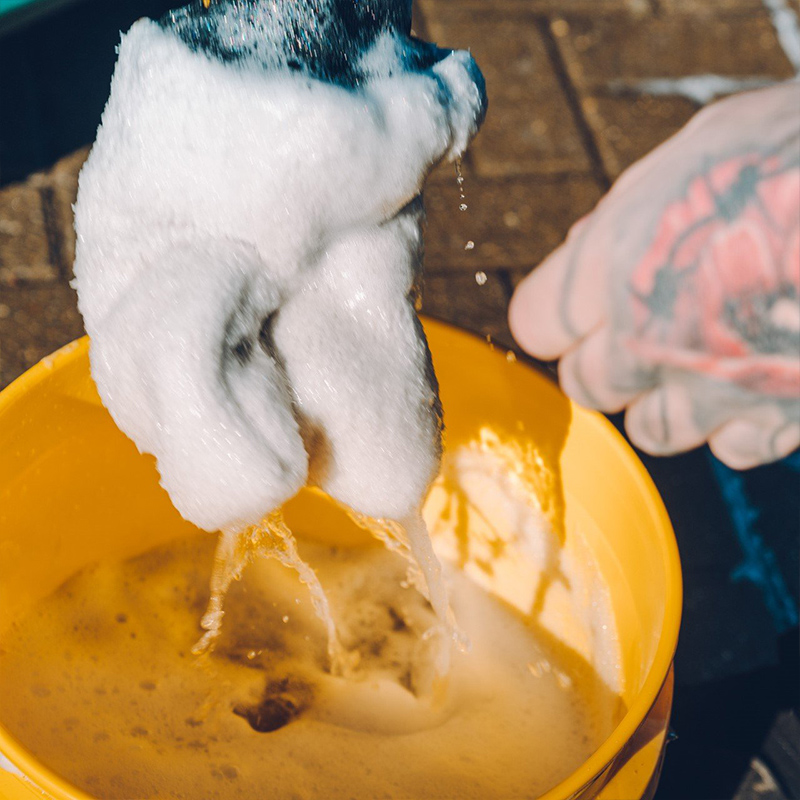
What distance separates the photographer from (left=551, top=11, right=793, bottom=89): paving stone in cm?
179

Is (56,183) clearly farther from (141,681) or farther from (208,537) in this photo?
(141,681)

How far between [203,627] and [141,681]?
0.09 metres

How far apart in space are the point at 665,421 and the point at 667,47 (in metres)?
1.10

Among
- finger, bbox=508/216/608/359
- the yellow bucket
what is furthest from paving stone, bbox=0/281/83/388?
finger, bbox=508/216/608/359

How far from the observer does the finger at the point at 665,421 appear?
100 cm

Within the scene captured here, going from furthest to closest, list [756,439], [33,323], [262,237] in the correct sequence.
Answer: [33,323] → [756,439] → [262,237]

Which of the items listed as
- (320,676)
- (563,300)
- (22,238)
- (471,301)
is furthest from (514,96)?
(320,676)

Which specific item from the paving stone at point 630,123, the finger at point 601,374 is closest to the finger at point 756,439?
the finger at point 601,374

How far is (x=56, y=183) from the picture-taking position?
1497 mm

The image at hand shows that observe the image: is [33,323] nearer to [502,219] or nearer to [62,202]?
[62,202]

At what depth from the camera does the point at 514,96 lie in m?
1.72

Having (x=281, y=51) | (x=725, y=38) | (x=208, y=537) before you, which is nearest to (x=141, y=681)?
(x=208, y=537)

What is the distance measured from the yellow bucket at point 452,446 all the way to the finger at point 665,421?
6.1 inches

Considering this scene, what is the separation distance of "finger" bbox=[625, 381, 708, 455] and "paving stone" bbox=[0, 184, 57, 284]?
2.90 ft
